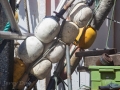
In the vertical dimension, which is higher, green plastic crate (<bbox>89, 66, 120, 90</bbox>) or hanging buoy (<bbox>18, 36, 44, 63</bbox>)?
hanging buoy (<bbox>18, 36, 44, 63</bbox>)

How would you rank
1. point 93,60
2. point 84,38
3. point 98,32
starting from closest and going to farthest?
point 93,60 → point 84,38 → point 98,32

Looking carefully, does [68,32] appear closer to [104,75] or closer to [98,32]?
[104,75]

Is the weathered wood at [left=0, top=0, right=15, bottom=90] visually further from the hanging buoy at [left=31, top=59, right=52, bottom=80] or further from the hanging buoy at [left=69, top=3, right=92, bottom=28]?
the hanging buoy at [left=69, top=3, right=92, bottom=28]

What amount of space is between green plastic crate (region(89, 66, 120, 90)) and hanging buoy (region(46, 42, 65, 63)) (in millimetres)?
244

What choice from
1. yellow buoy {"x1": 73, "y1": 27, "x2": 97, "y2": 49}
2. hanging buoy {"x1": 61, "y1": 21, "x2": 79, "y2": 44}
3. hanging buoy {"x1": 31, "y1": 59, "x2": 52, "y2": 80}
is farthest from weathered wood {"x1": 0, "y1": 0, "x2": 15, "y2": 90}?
yellow buoy {"x1": 73, "y1": 27, "x2": 97, "y2": 49}

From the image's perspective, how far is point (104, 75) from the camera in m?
2.43

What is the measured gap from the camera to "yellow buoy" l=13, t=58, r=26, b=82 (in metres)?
2.40

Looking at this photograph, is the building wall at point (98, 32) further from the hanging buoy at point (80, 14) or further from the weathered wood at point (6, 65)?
the weathered wood at point (6, 65)

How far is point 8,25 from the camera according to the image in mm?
2295

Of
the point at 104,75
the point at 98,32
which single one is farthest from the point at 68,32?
the point at 98,32

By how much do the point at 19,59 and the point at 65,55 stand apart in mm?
332

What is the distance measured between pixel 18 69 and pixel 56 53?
11.5 inches

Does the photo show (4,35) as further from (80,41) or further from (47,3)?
(47,3)

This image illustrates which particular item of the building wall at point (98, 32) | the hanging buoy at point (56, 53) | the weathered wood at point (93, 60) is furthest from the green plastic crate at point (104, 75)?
the building wall at point (98, 32)
